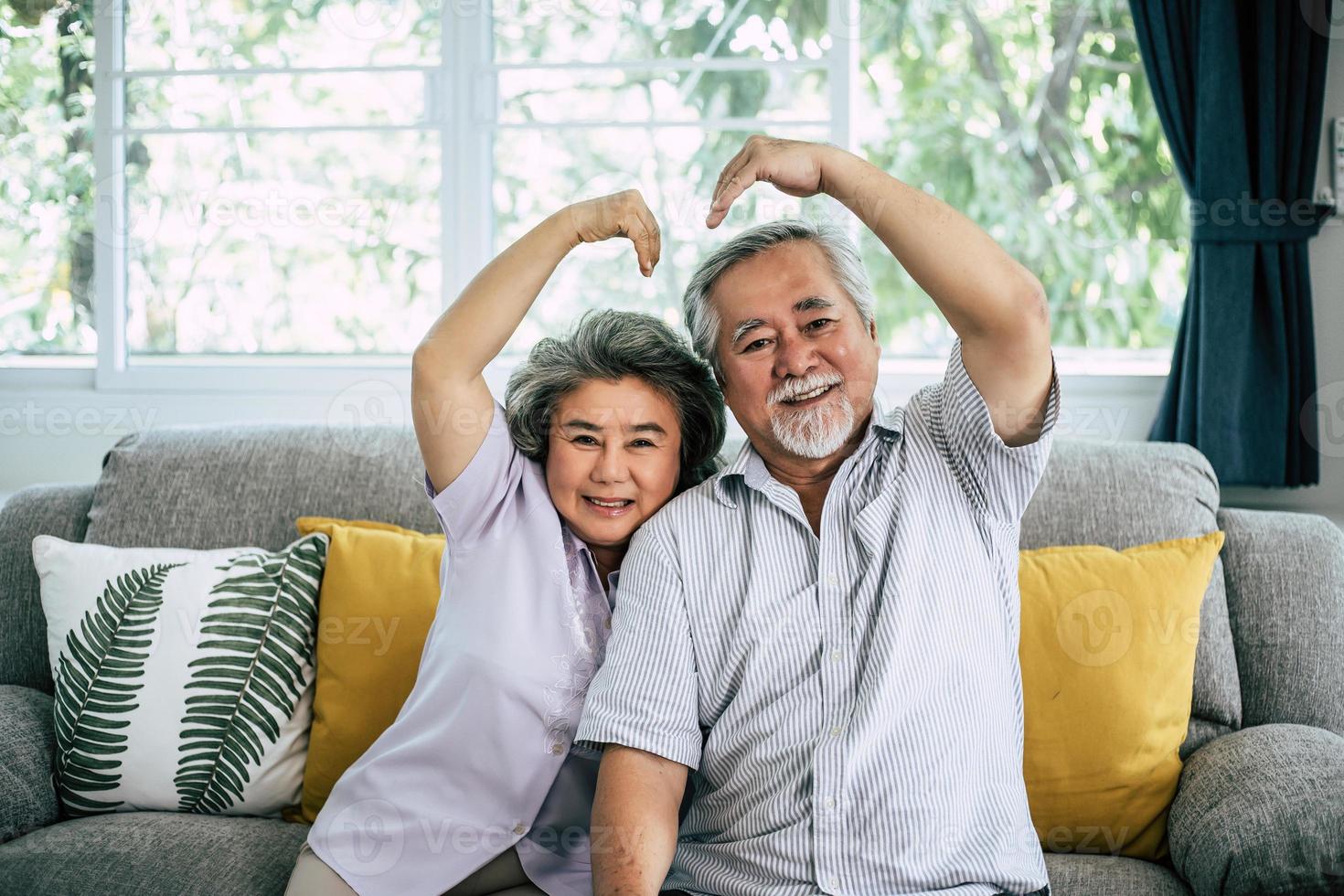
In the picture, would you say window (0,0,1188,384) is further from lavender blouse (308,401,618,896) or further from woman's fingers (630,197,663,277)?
lavender blouse (308,401,618,896)

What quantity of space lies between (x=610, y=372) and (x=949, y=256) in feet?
1.70

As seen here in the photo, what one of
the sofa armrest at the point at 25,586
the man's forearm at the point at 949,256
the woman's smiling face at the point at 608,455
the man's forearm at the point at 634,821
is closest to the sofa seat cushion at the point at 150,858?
the sofa armrest at the point at 25,586

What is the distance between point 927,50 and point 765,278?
5.49 feet

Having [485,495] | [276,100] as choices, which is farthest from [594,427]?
[276,100]

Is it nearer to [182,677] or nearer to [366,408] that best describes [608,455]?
[182,677]

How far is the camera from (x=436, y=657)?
1556 mm

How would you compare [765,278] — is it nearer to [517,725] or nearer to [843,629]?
[843,629]

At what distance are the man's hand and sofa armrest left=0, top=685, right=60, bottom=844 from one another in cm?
145

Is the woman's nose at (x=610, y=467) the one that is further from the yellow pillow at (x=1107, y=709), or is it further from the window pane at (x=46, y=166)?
the window pane at (x=46, y=166)

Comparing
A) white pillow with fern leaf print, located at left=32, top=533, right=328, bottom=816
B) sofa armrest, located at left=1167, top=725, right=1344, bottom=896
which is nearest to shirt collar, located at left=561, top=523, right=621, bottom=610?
white pillow with fern leaf print, located at left=32, top=533, right=328, bottom=816

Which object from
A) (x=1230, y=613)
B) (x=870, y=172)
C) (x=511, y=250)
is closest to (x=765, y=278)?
(x=870, y=172)

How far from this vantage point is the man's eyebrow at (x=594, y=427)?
1.59m

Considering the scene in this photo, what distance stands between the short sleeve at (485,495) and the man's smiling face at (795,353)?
1.17 ft

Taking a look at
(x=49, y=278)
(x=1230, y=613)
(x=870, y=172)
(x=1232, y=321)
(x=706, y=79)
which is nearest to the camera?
(x=870, y=172)
